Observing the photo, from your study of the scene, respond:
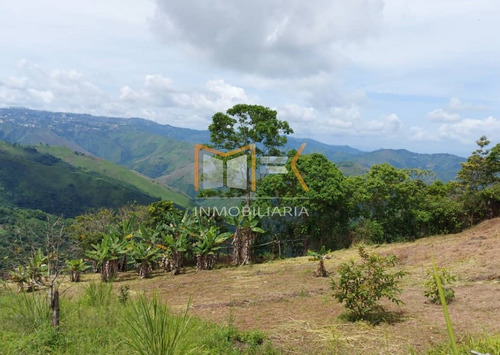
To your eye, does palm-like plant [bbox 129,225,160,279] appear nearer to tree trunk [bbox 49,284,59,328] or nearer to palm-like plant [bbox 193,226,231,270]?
palm-like plant [bbox 193,226,231,270]

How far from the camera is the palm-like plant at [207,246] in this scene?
52.2ft

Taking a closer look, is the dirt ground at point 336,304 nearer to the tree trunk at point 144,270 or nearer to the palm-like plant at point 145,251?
the tree trunk at point 144,270

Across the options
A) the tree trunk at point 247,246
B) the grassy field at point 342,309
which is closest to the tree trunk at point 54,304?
the grassy field at point 342,309

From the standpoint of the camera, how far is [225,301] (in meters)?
9.15

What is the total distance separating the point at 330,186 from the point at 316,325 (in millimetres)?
11854

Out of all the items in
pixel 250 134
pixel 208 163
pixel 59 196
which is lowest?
pixel 59 196

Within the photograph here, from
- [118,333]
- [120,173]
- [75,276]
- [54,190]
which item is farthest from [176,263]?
[120,173]

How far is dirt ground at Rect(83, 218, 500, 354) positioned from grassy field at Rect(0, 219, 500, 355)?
16mm

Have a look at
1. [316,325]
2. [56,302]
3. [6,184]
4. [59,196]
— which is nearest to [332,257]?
[316,325]

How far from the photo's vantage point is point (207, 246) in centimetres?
1590

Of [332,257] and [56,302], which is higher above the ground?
[56,302]

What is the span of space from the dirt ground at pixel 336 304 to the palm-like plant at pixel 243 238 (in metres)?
2.65

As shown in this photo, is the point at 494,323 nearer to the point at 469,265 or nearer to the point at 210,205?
the point at 469,265

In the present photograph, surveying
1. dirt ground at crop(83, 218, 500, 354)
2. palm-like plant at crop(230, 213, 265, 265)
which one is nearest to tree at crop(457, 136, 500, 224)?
dirt ground at crop(83, 218, 500, 354)
